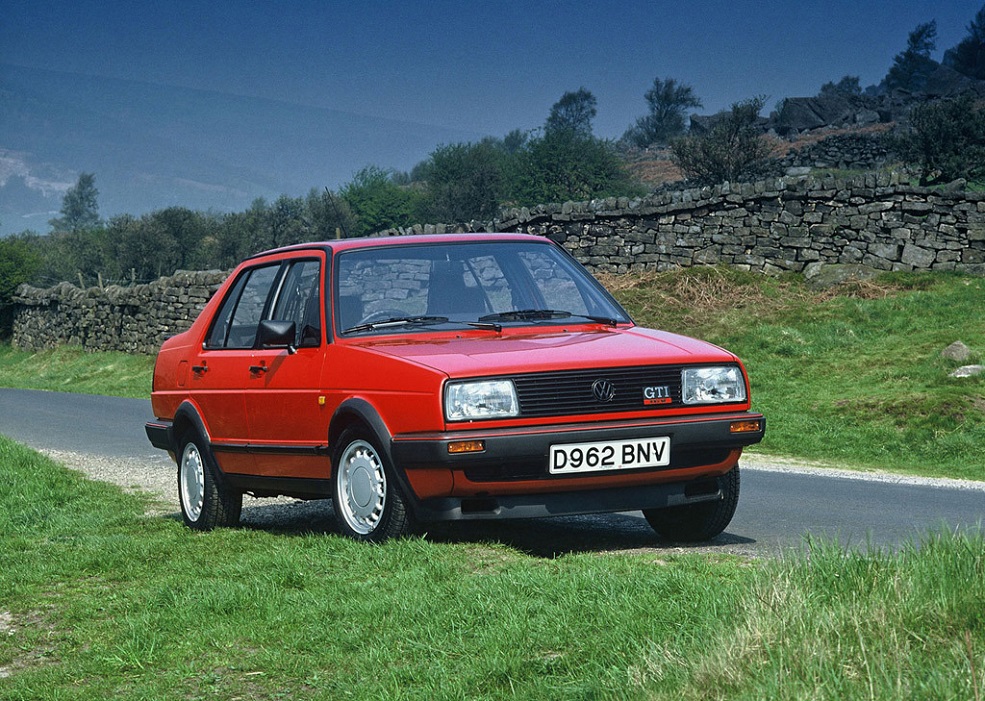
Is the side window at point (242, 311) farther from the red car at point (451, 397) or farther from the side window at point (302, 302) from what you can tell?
the side window at point (302, 302)

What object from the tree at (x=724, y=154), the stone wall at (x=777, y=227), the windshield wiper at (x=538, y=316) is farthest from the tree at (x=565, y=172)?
the windshield wiper at (x=538, y=316)

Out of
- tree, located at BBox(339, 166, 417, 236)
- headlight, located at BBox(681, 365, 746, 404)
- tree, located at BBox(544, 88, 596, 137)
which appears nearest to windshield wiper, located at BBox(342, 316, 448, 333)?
headlight, located at BBox(681, 365, 746, 404)

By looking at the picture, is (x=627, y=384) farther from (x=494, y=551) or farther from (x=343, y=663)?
(x=343, y=663)

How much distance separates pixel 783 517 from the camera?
8.38 meters

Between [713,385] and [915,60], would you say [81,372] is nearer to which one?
[713,385]

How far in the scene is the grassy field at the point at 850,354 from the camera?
14445 millimetres

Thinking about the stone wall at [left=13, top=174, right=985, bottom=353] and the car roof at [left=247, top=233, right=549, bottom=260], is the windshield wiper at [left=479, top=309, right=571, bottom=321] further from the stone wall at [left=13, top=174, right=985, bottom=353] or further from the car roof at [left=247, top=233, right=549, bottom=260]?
the stone wall at [left=13, top=174, right=985, bottom=353]

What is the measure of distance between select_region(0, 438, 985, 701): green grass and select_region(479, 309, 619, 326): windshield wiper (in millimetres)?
1339

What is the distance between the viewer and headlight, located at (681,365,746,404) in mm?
6355

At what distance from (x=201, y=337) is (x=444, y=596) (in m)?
3.98

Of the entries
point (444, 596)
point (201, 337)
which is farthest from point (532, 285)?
point (444, 596)

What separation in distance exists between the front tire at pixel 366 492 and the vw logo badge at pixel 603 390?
1089 mm

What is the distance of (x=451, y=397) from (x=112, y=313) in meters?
33.6

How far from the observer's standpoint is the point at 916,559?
4.34 meters
